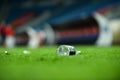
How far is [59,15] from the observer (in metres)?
14.0

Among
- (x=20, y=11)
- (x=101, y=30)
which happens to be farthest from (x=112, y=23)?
(x=20, y=11)

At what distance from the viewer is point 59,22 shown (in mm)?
13953

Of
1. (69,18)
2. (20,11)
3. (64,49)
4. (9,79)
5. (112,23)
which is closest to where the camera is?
(9,79)

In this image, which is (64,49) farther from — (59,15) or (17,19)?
(17,19)

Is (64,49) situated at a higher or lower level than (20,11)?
lower

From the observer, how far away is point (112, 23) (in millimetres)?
12555

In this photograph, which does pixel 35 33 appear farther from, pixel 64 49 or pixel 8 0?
pixel 64 49

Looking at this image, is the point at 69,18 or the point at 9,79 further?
the point at 69,18

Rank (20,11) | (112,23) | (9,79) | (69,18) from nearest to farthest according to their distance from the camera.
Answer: (9,79) → (112,23) → (69,18) → (20,11)

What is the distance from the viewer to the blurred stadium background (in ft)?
41.8

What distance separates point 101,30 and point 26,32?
125 inches

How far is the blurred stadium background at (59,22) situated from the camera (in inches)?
501

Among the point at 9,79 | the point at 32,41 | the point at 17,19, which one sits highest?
the point at 17,19

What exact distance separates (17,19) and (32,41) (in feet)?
3.89
